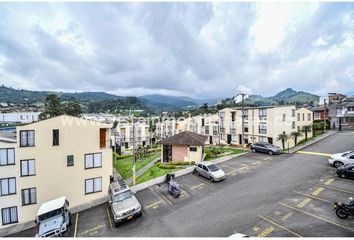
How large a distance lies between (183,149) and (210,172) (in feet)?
29.5

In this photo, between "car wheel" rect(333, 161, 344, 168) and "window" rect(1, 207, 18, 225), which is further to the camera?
"car wheel" rect(333, 161, 344, 168)

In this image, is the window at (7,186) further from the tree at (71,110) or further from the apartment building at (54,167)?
the tree at (71,110)

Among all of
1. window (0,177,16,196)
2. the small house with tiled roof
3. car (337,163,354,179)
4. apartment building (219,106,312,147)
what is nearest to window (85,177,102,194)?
window (0,177,16,196)

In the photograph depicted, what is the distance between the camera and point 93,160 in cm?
1967

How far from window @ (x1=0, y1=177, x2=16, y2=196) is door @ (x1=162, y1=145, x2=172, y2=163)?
59.1 feet

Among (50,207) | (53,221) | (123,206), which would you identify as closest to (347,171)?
(123,206)

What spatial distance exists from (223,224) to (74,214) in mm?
14784

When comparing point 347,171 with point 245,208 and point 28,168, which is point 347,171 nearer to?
point 245,208

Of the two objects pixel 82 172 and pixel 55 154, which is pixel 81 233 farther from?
pixel 55 154

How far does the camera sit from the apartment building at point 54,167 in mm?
16734

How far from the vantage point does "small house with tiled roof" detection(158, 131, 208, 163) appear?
25.9m

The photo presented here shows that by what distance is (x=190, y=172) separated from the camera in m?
21.8

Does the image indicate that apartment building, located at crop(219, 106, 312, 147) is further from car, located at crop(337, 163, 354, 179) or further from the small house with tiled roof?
car, located at crop(337, 163, 354, 179)

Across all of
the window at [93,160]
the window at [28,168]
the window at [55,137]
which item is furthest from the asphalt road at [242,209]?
the window at [28,168]
